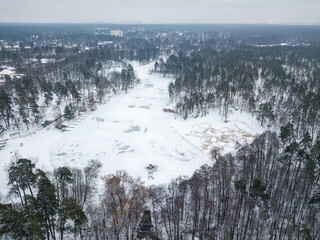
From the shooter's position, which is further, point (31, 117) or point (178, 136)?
point (31, 117)

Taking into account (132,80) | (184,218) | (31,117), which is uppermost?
(132,80)

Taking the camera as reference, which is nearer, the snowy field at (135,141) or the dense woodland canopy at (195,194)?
Answer: the dense woodland canopy at (195,194)

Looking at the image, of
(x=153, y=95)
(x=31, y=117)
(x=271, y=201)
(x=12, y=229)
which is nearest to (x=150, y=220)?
(x=12, y=229)

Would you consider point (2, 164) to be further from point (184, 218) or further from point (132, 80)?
point (132, 80)

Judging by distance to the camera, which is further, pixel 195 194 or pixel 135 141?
pixel 135 141

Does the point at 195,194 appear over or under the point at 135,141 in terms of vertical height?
over

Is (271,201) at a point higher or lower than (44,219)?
lower

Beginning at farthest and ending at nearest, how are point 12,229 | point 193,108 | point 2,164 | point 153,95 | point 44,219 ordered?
point 153,95 < point 193,108 < point 2,164 < point 44,219 < point 12,229

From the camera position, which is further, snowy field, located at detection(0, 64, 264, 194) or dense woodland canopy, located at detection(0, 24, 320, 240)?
snowy field, located at detection(0, 64, 264, 194)
